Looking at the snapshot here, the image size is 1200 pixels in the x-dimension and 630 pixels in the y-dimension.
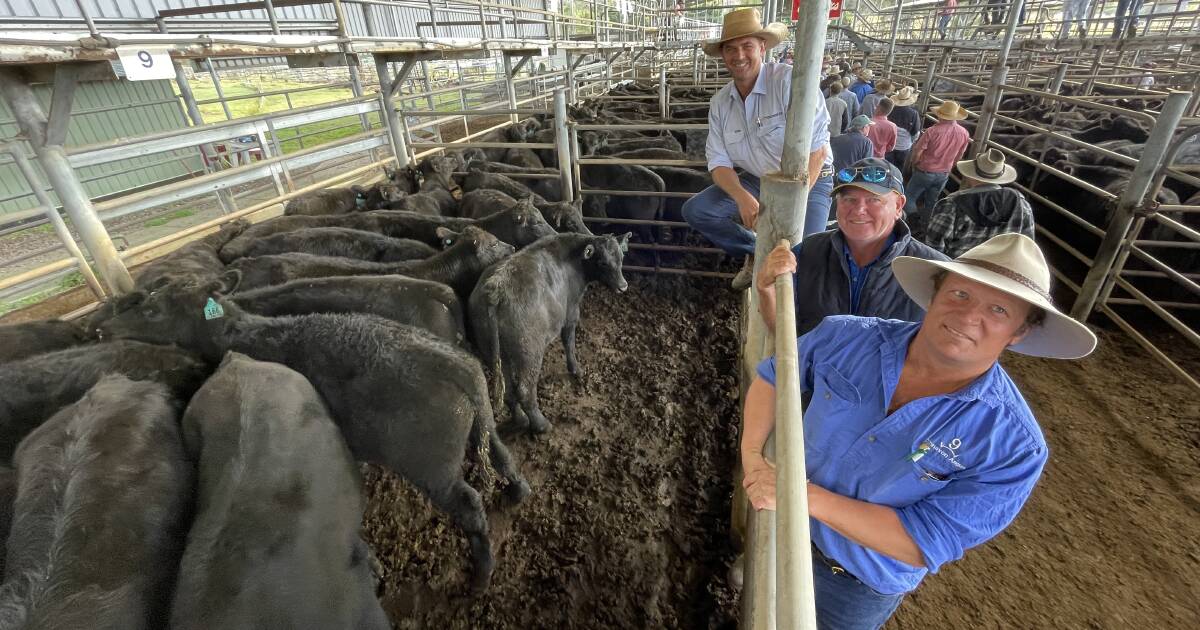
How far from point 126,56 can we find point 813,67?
14.6ft

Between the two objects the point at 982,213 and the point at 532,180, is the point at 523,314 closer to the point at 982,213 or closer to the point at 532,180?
the point at 982,213

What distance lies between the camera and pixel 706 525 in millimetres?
3229

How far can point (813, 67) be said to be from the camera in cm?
161

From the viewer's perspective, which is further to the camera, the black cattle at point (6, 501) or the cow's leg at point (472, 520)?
the cow's leg at point (472, 520)

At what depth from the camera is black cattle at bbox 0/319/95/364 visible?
330cm

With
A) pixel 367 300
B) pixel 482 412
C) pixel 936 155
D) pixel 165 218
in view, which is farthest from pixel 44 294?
pixel 936 155

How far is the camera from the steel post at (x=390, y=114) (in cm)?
698

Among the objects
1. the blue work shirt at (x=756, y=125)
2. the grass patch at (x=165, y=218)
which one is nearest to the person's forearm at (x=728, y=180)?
the blue work shirt at (x=756, y=125)

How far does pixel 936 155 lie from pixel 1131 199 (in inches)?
86.6

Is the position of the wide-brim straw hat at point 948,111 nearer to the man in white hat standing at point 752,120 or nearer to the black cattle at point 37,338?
the man in white hat standing at point 752,120

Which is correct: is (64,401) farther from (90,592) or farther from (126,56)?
(126,56)

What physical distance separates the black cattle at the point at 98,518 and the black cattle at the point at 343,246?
249 cm

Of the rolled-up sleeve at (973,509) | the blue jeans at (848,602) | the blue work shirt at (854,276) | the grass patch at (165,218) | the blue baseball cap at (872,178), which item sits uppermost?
the blue baseball cap at (872,178)

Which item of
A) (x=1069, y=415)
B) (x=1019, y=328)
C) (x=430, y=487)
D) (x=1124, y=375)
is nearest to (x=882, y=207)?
(x=1019, y=328)
